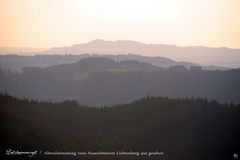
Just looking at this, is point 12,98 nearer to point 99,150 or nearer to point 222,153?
point 99,150

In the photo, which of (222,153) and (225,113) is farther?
(225,113)

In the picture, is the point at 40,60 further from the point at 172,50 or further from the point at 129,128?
the point at 129,128

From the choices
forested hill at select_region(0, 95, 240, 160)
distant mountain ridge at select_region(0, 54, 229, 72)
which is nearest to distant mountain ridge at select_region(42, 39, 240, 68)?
distant mountain ridge at select_region(0, 54, 229, 72)

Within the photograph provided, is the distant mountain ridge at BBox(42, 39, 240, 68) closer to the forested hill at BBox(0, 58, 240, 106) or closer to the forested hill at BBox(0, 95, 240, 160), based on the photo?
the forested hill at BBox(0, 58, 240, 106)

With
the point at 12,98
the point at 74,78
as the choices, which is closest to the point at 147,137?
the point at 12,98

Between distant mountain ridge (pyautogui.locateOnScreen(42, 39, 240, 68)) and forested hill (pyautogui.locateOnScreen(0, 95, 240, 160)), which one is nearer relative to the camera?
forested hill (pyautogui.locateOnScreen(0, 95, 240, 160))

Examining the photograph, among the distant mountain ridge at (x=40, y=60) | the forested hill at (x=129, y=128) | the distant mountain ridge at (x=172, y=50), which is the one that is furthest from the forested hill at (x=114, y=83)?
the forested hill at (x=129, y=128)
